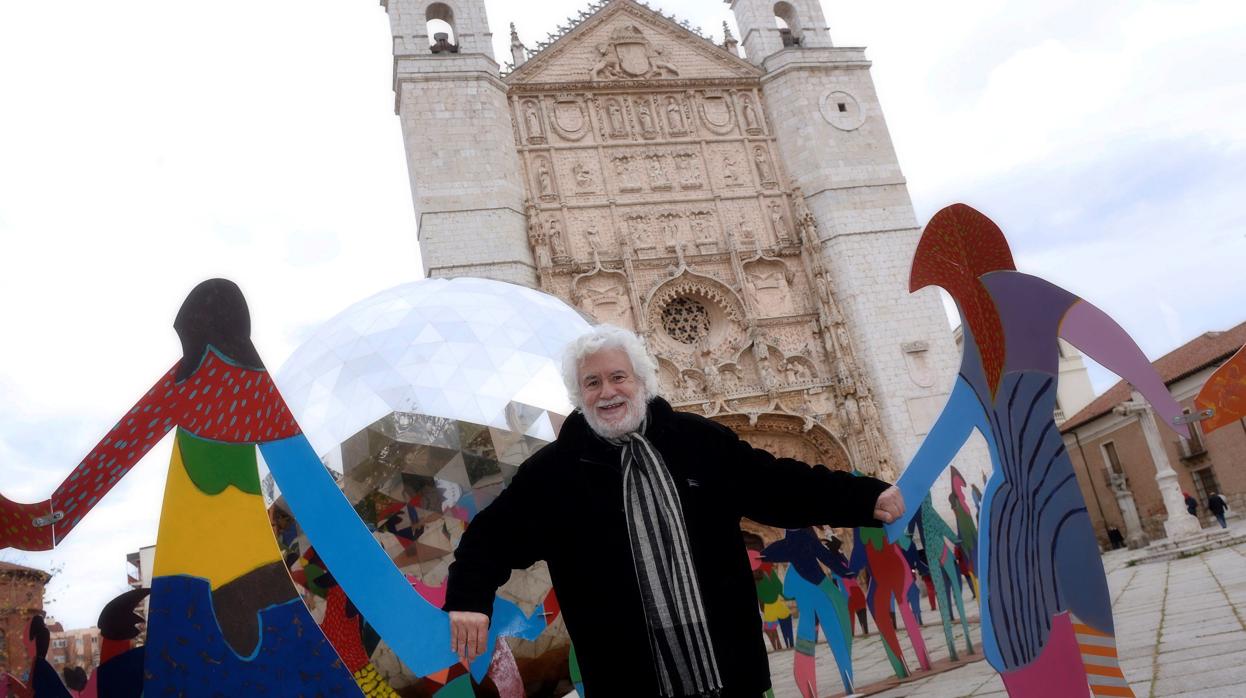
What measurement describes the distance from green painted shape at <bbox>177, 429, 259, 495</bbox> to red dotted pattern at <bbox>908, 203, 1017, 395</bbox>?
6.31 ft

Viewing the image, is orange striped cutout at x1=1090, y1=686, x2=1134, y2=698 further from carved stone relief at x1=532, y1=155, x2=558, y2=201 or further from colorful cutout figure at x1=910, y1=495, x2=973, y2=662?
carved stone relief at x1=532, y1=155, x2=558, y2=201

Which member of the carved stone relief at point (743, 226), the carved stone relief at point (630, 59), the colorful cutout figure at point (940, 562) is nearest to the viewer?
the colorful cutout figure at point (940, 562)

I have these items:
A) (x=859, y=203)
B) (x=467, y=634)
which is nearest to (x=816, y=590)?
(x=467, y=634)

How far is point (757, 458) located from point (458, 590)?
91 centimetres

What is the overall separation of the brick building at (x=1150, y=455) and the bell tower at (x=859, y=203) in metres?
5.35

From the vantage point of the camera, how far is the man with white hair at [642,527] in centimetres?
221

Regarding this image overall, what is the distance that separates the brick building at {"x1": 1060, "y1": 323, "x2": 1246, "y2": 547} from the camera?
23000 mm

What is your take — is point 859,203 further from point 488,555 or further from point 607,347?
point 488,555

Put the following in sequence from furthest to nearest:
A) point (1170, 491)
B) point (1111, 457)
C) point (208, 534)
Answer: point (1111, 457)
point (1170, 491)
point (208, 534)

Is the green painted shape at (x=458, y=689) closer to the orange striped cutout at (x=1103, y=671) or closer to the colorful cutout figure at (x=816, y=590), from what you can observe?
the orange striped cutout at (x=1103, y=671)

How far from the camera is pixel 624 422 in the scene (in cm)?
243

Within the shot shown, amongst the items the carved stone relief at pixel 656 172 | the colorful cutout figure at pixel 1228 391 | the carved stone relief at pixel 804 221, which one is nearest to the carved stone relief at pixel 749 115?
the carved stone relief at pixel 804 221

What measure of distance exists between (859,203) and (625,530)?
770 inches

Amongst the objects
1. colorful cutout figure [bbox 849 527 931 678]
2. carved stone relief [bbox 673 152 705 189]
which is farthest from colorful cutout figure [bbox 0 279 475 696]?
carved stone relief [bbox 673 152 705 189]
